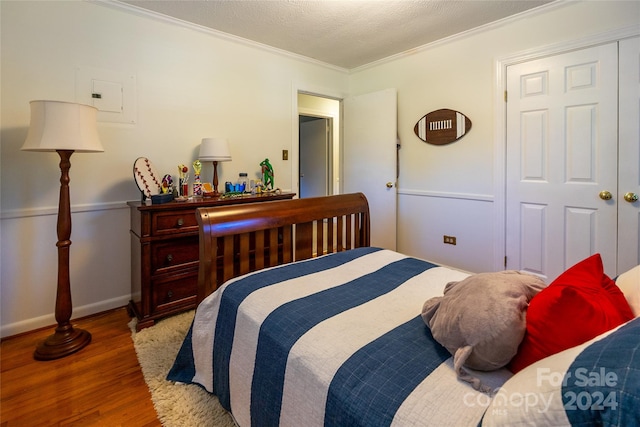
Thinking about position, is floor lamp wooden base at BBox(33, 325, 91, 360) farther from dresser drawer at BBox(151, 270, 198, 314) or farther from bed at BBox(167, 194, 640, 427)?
bed at BBox(167, 194, 640, 427)

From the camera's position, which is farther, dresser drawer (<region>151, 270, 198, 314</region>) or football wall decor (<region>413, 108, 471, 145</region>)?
football wall decor (<region>413, 108, 471, 145</region>)

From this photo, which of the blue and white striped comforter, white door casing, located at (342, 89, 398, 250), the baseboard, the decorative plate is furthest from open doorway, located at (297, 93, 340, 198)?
the blue and white striped comforter

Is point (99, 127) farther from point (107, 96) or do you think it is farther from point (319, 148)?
point (319, 148)

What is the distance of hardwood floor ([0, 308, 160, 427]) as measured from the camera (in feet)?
4.87

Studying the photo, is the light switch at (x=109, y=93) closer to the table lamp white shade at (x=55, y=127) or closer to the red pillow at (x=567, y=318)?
the table lamp white shade at (x=55, y=127)

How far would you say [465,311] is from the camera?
0.89 metres

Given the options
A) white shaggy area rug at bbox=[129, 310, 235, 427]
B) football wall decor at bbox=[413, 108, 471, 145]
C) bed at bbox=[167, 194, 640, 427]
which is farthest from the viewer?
football wall decor at bbox=[413, 108, 471, 145]

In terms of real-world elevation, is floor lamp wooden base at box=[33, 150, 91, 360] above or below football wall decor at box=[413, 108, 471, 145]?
below

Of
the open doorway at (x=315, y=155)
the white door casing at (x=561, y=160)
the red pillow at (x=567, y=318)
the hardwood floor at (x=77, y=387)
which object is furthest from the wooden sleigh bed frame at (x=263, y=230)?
the open doorway at (x=315, y=155)

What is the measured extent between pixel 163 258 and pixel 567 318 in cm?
237

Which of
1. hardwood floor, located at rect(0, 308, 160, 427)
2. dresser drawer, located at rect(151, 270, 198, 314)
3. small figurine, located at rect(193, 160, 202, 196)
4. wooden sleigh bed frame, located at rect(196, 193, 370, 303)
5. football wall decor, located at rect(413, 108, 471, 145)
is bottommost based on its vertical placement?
hardwood floor, located at rect(0, 308, 160, 427)

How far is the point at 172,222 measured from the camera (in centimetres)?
235

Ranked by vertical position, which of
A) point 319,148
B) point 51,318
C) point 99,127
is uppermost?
point 319,148

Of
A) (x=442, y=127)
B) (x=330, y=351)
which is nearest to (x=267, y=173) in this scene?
(x=442, y=127)
